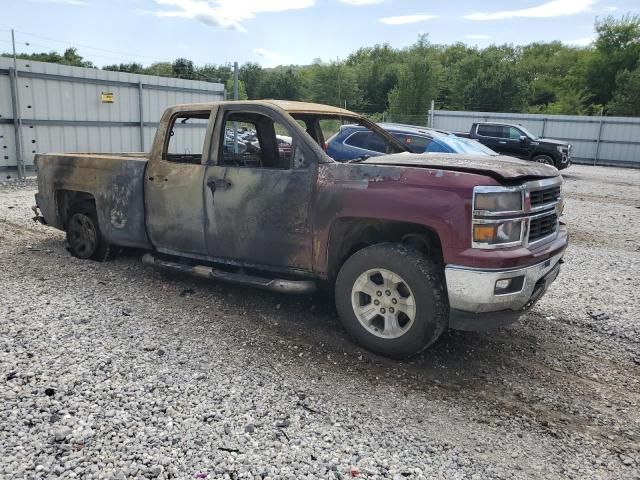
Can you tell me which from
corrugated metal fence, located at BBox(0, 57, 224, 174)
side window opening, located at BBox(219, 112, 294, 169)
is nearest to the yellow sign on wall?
corrugated metal fence, located at BBox(0, 57, 224, 174)

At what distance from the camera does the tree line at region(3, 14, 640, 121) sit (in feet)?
166

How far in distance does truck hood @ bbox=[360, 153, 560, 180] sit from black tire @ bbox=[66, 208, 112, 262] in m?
3.52

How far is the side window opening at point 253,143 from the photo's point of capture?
492 cm

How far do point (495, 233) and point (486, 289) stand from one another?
Result: 1.24 feet

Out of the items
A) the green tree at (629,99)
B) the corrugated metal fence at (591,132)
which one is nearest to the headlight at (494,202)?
the corrugated metal fence at (591,132)

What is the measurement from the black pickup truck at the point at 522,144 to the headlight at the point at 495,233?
1624 centimetres

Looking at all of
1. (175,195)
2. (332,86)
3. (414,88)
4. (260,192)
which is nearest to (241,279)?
(260,192)

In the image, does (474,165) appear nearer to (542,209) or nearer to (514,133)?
(542,209)

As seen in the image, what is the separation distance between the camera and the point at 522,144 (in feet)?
62.4

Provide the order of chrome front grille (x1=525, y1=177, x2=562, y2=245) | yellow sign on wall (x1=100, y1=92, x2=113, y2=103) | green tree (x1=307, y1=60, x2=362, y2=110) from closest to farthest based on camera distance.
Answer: chrome front grille (x1=525, y1=177, x2=562, y2=245) < yellow sign on wall (x1=100, y1=92, x2=113, y2=103) < green tree (x1=307, y1=60, x2=362, y2=110)

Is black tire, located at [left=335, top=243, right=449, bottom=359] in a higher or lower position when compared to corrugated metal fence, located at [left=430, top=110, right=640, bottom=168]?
lower

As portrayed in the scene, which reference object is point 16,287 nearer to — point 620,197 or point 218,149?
point 218,149

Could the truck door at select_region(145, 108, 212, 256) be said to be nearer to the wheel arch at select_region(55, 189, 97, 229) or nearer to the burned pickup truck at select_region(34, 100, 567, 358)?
the burned pickup truck at select_region(34, 100, 567, 358)

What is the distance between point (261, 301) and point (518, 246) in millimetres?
2538
